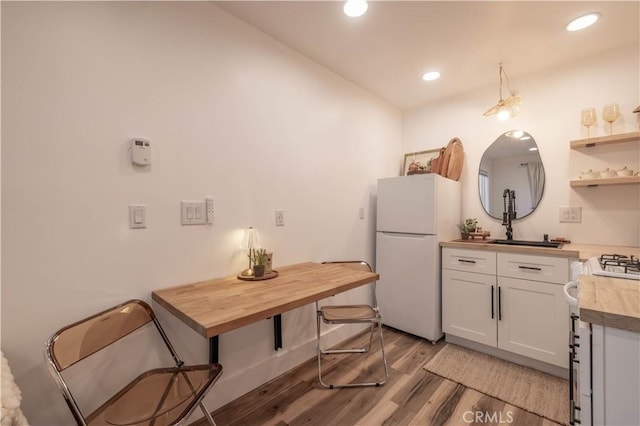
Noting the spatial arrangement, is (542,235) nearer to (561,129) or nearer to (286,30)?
(561,129)

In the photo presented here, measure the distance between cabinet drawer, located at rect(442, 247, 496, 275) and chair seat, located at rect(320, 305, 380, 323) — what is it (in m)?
0.85

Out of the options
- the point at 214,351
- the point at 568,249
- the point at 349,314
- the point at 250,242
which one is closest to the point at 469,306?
the point at 568,249

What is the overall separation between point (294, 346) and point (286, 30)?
2212 mm

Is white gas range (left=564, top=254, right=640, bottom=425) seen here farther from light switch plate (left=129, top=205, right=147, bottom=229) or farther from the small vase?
light switch plate (left=129, top=205, right=147, bottom=229)

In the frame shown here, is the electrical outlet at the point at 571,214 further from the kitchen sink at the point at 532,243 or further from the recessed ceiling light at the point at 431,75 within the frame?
the recessed ceiling light at the point at 431,75


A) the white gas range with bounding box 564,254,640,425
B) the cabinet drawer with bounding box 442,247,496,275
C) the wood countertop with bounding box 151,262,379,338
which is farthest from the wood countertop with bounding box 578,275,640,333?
the cabinet drawer with bounding box 442,247,496,275

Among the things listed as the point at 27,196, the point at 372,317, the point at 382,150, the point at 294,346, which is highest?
the point at 382,150

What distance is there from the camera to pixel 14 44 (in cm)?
111

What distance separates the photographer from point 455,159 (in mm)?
2748

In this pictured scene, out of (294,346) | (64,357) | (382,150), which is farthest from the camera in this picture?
(382,150)

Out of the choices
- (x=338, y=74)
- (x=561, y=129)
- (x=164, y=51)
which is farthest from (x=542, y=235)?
(x=164, y=51)

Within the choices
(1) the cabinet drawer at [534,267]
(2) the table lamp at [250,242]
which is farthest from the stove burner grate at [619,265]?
(2) the table lamp at [250,242]

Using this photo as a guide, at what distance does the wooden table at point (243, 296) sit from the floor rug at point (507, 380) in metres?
1.06
